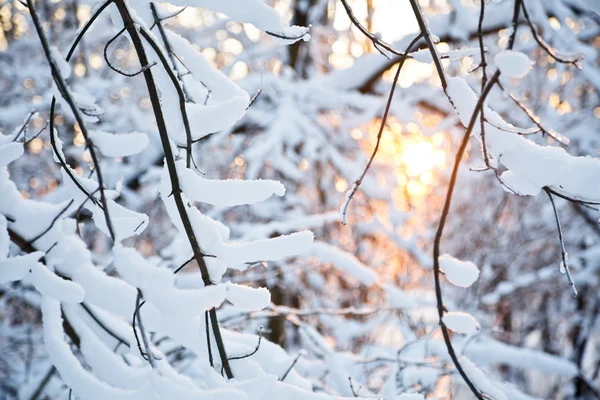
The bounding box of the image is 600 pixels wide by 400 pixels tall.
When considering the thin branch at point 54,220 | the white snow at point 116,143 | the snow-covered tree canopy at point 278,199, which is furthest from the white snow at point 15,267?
the white snow at point 116,143

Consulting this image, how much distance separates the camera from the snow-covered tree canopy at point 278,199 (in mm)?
670

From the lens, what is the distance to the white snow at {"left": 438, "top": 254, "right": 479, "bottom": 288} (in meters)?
0.77

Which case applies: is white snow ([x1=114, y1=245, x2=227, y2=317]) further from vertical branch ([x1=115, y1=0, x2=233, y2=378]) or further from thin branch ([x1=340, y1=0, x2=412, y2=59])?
thin branch ([x1=340, y1=0, x2=412, y2=59])

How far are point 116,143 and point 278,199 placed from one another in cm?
323

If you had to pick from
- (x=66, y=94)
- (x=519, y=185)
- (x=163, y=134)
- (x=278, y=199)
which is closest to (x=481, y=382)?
(x=519, y=185)

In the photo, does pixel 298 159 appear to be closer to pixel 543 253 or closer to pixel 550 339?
pixel 543 253

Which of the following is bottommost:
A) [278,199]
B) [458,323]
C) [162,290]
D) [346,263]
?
[162,290]

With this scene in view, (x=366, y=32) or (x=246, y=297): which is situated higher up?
(x=366, y=32)

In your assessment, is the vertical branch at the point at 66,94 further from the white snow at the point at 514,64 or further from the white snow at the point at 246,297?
the white snow at the point at 514,64

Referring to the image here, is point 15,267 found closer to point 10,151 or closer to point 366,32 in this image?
point 10,151

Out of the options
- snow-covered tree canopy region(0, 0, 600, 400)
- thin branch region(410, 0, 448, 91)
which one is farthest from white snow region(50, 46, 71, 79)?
thin branch region(410, 0, 448, 91)

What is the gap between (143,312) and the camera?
100 centimetres

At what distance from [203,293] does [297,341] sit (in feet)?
14.3

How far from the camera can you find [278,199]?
12.9 feet
